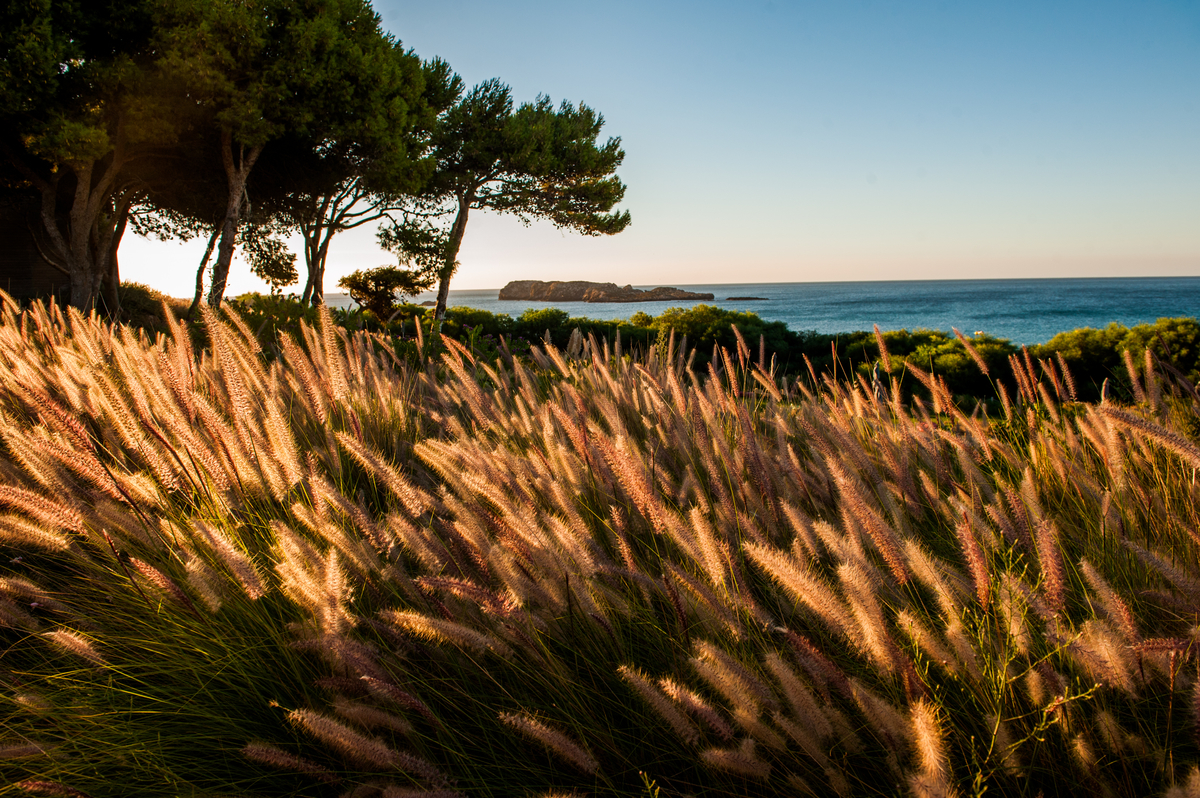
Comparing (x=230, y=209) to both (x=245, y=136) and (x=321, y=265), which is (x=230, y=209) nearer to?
(x=245, y=136)

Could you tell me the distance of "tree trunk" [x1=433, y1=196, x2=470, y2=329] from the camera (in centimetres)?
2275

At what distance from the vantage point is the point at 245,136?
15.2m

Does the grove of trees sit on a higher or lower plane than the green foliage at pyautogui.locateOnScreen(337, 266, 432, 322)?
higher

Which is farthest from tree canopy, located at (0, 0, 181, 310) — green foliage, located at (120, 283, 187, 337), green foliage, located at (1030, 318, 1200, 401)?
green foliage, located at (1030, 318, 1200, 401)

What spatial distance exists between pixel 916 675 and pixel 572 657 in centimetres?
72

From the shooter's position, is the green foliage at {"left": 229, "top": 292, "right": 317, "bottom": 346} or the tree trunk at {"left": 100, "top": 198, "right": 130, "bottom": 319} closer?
the green foliage at {"left": 229, "top": 292, "right": 317, "bottom": 346}

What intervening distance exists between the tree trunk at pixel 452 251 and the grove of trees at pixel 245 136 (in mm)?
71

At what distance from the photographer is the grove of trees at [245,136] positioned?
13.8m

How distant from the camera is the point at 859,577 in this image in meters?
1.00

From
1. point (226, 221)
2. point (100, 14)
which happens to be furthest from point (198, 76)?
point (226, 221)

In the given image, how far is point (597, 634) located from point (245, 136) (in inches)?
696

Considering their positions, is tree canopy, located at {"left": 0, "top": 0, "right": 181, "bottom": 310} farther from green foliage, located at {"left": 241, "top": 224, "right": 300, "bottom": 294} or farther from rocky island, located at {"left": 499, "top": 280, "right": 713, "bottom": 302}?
rocky island, located at {"left": 499, "top": 280, "right": 713, "bottom": 302}

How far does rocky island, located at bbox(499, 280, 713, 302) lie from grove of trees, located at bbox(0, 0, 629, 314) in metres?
59.7

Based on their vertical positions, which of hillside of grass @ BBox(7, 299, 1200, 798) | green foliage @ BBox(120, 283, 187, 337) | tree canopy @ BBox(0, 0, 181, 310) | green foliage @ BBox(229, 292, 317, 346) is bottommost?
hillside of grass @ BBox(7, 299, 1200, 798)
